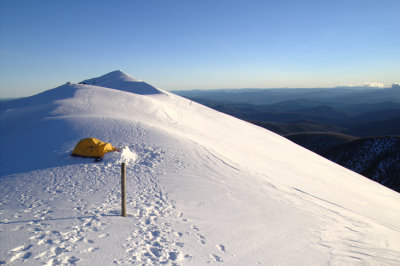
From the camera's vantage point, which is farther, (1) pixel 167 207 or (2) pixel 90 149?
(2) pixel 90 149

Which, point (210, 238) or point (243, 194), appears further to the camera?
point (243, 194)

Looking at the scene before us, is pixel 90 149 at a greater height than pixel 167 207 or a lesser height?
greater

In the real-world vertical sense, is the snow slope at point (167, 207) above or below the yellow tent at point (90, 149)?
below

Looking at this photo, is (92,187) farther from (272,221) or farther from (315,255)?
(315,255)

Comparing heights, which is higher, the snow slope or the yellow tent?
the yellow tent

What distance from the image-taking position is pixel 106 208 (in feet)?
22.6

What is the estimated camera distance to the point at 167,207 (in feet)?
23.7

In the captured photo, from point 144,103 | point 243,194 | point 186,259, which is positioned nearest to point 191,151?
point 243,194

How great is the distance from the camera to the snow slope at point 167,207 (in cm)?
523

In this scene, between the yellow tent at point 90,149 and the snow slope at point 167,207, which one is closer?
the snow slope at point 167,207

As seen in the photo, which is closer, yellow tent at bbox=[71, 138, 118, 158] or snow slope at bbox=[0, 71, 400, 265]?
snow slope at bbox=[0, 71, 400, 265]

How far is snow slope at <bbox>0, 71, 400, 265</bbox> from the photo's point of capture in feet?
17.2

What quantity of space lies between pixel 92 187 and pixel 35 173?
3.22m

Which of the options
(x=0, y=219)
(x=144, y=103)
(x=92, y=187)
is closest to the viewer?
(x=0, y=219)
